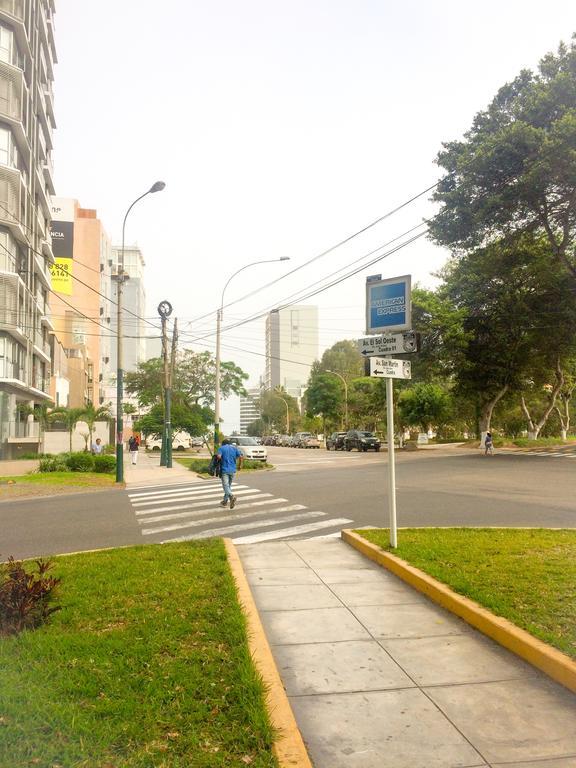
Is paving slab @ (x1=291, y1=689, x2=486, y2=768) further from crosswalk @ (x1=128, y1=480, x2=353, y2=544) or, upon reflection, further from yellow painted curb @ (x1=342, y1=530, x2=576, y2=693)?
crosswalk @ (x1=128, y1=480, x2=353, y2=544)

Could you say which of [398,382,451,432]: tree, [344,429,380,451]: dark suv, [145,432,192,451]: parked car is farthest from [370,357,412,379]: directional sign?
[145,432,192,451]: parked car

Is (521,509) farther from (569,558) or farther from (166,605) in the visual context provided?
(166,605)

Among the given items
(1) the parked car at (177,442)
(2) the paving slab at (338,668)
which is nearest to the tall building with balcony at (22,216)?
(1) the parked car at (177,442)

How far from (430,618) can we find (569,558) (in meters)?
2.44

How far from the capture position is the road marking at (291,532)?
9719 millimetres

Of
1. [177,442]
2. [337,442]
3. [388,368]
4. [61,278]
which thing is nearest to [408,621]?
[388,368]

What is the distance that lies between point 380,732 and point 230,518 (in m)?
8.79

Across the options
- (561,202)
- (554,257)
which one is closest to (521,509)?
(561,202)

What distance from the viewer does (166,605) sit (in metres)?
5.47

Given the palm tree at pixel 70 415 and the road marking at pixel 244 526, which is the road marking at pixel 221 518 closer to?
the road marking at pixel 244 526

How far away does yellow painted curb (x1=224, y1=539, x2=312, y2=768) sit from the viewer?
3.02 meters

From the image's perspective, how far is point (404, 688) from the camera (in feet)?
13.1

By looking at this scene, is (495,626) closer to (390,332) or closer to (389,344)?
(389,344)

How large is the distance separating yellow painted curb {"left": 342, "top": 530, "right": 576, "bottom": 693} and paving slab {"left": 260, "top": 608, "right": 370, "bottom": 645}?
910 mm
